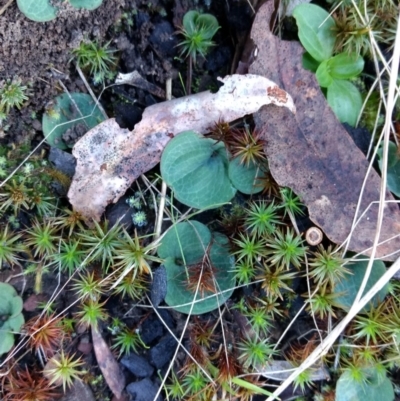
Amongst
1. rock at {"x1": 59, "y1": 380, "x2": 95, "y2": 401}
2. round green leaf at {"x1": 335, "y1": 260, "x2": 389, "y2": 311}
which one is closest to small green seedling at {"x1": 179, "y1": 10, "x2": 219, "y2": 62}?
round green leaf at {"x1": 335, "y1": 260, "x2": 389, "y2": 311}

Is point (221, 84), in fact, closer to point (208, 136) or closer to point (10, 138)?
point (208, 136)

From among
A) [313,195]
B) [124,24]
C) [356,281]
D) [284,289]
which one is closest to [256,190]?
[313,195]

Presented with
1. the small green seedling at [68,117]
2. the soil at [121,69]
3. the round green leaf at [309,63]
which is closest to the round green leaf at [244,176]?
the soil at [121,69]

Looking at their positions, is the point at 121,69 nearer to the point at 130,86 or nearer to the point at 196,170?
the point at 130,86

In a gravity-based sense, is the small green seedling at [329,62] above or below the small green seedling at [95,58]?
below

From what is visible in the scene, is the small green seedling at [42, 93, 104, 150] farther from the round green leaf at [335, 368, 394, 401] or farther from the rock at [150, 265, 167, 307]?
the round green leaf at [335, 368, 394, 401]

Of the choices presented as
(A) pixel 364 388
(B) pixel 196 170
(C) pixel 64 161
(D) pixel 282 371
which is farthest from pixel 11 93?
(A) pixel 364 388

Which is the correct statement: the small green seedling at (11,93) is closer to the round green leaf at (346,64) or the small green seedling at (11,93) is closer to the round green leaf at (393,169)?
the round green leaf at (346,64)
